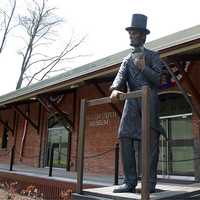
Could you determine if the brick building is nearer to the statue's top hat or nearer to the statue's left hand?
the statue's top hat

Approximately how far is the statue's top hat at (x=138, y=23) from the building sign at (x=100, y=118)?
6.70m

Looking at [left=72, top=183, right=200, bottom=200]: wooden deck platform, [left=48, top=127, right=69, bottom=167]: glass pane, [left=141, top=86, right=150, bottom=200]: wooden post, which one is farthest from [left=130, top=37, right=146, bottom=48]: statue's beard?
[left=48, top=127, right=69, bottom=167]: glass pane

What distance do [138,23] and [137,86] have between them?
72cm

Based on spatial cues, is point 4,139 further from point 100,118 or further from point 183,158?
point 183,158

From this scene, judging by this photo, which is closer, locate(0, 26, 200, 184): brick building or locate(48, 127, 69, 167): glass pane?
locate(0, 26, 200, 184): brick building

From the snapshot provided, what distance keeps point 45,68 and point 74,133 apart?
1644cm

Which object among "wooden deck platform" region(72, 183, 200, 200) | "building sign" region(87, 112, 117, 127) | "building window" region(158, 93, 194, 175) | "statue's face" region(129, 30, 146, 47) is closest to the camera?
"wooden deck platform" region(72, 183, 200, 200)

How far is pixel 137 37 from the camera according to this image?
4.24 meters

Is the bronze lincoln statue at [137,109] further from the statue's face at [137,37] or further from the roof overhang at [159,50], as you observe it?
the roof overhang at [159,50]

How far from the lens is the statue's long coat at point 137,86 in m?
4.15

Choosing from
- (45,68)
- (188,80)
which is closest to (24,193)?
(188,80)

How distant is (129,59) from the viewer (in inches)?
174

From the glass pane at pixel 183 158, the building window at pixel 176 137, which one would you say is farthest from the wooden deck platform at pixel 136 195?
the glass pane at pixel 183 158

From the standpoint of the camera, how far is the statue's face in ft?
13.9
